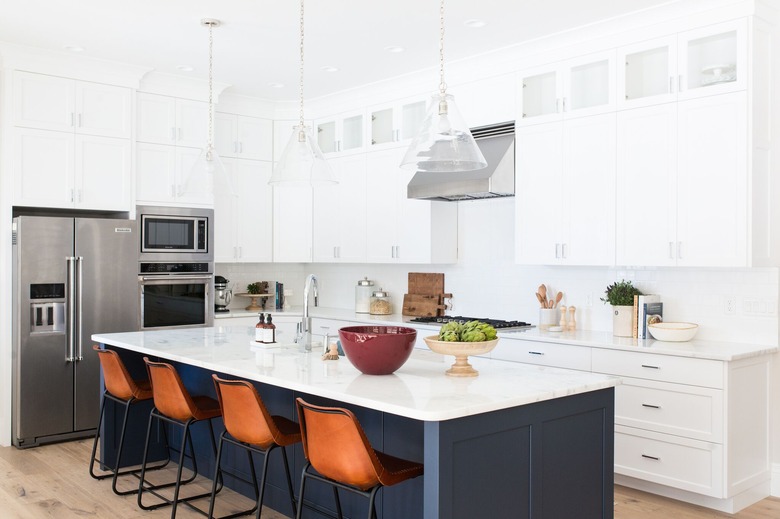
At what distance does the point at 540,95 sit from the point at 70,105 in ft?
12.0

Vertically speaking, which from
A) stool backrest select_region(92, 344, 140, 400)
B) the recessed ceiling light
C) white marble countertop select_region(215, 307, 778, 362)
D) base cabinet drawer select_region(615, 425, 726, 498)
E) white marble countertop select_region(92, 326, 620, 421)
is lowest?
base cabinet drawer select_region(615, 425, 726, 498)

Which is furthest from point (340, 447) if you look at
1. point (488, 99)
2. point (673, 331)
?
point (488, 99)

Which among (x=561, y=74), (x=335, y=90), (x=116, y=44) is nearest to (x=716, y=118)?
(x=561, y=74)

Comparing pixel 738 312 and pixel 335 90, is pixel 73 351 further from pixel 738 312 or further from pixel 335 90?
pixel 738 312

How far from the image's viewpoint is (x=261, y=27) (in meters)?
4.84

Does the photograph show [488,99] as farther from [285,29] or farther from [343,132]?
[343,132]

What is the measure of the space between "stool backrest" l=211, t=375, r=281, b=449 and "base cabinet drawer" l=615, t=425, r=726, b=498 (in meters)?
2.34

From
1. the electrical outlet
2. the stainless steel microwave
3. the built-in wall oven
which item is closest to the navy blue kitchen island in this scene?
the electrical outlet

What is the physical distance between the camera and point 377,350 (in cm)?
297

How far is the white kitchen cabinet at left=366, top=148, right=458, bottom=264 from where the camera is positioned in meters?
6.02

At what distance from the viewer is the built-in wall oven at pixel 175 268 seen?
593 cm

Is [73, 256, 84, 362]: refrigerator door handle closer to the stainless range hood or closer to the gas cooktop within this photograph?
the gas cooktop

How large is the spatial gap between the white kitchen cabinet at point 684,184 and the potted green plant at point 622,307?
0.24m

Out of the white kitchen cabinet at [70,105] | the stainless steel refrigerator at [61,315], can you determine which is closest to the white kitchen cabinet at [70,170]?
the white kitchen cabinet at [70,105]
